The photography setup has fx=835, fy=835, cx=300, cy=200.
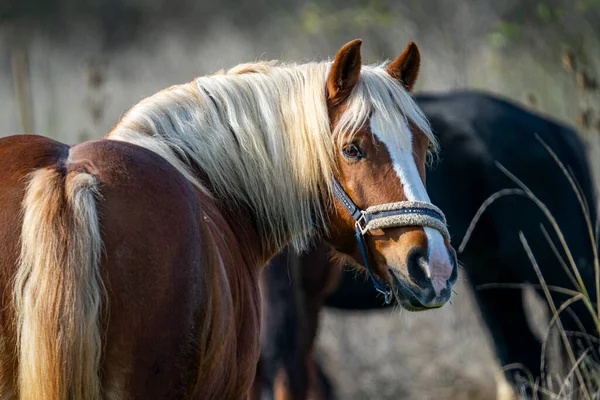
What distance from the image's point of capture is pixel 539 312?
659cm

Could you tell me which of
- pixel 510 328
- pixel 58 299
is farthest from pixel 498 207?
pixel 58 299

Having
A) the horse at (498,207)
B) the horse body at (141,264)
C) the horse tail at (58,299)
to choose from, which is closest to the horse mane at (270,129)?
the horse body at (141,264)

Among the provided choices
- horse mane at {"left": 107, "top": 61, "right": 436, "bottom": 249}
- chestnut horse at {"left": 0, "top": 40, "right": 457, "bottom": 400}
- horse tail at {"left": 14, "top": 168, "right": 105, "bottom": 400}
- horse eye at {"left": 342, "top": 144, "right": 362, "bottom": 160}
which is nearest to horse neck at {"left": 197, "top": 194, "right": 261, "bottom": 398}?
chestnut horse at {"left": 0, "top": 40, "right": 457, "bottom": 400}

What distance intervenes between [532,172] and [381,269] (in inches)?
116

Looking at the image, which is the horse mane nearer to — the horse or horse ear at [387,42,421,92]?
horse ear at [387,42,421,92]

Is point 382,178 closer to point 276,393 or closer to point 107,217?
point 107,217

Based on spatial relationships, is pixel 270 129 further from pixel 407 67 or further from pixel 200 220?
pixel 200 220

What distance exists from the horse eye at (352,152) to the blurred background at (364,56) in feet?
2.20

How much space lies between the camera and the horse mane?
2.48 metres

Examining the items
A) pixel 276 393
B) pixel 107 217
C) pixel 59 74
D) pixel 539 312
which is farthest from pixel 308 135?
pixel 59 74

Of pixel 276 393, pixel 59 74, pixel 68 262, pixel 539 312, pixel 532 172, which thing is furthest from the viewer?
pixel 59 74

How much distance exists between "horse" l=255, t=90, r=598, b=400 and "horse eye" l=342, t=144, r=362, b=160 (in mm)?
2279

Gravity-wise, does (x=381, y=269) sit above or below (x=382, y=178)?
below

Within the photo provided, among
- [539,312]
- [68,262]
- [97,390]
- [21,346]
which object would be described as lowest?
[539,312]
